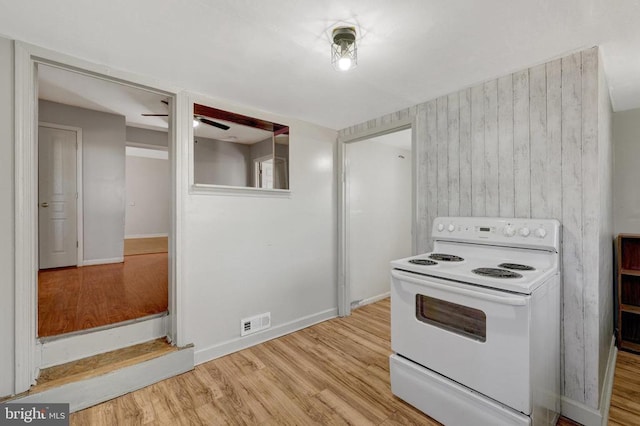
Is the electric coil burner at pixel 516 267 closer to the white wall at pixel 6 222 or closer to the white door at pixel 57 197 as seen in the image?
the white wall at pixel 6 222

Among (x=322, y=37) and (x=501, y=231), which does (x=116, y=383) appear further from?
(x=501, y=231)

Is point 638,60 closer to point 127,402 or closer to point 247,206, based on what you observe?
point 247,206

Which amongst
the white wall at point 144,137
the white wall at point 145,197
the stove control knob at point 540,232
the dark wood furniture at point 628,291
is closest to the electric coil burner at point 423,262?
the stove control knob at point 540,232

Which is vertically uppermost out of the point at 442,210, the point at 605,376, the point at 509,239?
the point at 442,210

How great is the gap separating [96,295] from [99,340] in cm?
120

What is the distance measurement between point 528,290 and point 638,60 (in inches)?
69.6

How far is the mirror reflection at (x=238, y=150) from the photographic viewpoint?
2.30 metres

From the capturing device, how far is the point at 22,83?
62.9 inches

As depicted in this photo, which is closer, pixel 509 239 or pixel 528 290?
pixel 528 290

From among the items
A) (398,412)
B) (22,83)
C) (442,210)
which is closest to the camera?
(22,83)

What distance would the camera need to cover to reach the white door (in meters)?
3.87

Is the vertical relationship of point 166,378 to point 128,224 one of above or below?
below

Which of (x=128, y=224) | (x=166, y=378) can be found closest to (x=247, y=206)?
(x=166, y=378)

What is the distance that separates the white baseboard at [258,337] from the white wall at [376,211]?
1.84 ft
